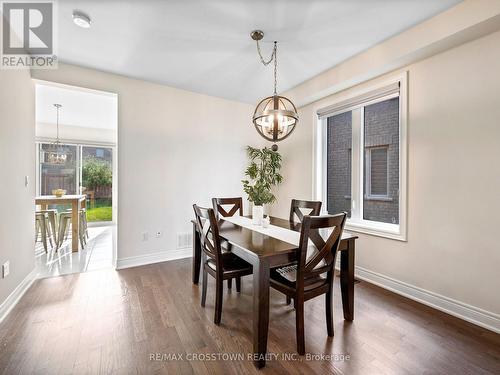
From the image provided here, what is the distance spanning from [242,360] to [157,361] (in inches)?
22.5

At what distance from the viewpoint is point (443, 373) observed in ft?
4.85

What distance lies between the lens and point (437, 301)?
227cm

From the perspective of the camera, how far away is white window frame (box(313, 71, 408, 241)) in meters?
2.55

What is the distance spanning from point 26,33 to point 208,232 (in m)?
2.70

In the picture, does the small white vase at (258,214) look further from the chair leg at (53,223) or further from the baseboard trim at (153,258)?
the chair leg at (53,223)

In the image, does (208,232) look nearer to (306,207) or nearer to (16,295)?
(306,207)

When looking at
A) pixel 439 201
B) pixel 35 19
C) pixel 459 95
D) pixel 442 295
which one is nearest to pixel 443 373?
pixel 442 295

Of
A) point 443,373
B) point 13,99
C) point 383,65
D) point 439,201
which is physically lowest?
point 443,373

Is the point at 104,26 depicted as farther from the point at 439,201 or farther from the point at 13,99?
the point at 439,201

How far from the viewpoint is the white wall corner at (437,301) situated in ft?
6.43

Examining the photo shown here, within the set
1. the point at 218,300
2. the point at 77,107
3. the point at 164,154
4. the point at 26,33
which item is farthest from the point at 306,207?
the point at 77,107

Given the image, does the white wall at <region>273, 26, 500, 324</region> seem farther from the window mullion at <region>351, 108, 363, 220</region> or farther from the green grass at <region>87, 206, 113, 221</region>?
the green grass at <region>87, 206, 113, 221</region>

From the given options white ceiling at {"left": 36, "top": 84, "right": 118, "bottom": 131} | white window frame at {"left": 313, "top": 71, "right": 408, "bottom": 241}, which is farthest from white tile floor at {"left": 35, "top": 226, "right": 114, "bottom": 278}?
white window frame at {"left": 313, "top": 71, "right": 408, "bottom": 241}

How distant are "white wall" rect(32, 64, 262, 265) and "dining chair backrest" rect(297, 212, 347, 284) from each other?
8.42 feet
